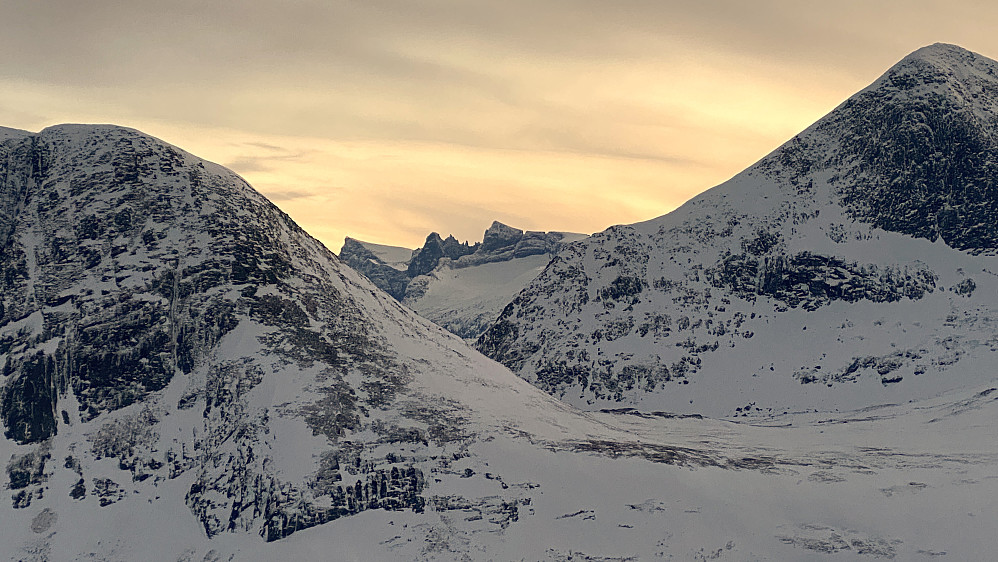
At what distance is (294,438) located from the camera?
5310 inches

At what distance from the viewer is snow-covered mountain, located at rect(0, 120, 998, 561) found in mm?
125750

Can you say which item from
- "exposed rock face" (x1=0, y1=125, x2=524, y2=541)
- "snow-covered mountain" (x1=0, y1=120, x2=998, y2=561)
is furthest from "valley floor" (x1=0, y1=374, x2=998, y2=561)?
"exposed rock face" (x1=0, y1=125, x2=524, y2=541)

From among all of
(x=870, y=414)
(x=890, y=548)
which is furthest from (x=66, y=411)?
(x=870, y=414)

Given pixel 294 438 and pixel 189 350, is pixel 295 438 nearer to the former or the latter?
pixel 294 438

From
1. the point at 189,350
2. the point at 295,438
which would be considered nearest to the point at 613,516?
the point at 295,438

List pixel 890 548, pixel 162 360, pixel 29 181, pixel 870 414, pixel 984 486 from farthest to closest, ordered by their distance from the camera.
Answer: pixel 870 414 → pixel 29 181 → pixel 162 360 → pixel 984 486 → pixel 890 548

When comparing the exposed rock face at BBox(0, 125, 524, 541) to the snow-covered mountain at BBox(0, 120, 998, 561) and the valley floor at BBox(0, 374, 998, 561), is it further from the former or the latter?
the valley floor at BBox(0, 374, 998, 561)

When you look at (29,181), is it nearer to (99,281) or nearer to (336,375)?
(99,281)

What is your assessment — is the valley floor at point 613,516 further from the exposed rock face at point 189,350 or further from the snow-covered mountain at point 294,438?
the exposed rock face at point 189,350

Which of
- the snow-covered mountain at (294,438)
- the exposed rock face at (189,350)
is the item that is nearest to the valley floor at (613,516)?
the snow-covered mountain at (294,438)

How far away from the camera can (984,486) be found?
135m

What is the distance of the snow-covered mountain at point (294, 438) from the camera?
12575 cm

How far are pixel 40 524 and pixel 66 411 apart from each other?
61.8ft

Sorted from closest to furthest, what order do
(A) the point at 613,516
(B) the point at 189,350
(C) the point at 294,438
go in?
(A) the point at 613,516 → (C) the point at 294,438 → (B) the point at 189,350
